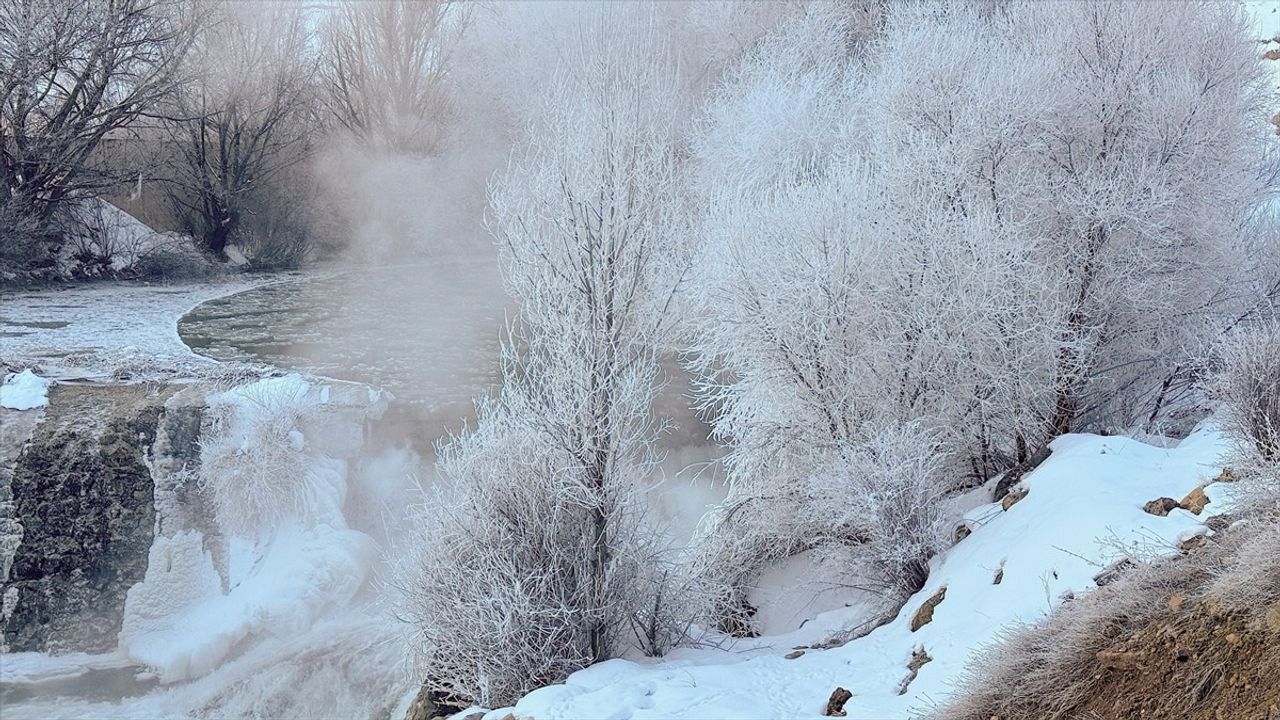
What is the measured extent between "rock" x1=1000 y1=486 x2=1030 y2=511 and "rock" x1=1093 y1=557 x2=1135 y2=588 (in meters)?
2.75

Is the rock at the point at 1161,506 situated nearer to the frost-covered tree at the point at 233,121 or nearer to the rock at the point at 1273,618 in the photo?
the rock at the point at 1273,618

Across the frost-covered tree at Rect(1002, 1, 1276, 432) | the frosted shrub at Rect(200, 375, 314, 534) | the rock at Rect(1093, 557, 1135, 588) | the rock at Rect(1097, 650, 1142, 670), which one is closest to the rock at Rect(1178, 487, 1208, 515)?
the rock at Rect(1093, 557, 1135, 588)

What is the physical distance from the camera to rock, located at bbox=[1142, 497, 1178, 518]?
7.55 m

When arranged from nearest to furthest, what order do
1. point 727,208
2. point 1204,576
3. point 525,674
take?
point 1204,576, point 525,674, point 727,208

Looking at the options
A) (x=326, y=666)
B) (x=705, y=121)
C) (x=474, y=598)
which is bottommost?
(x=326, y=666)

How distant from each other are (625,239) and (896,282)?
402cm

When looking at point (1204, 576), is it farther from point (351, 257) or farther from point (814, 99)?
point (351, 257)

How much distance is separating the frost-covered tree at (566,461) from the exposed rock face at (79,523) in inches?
181

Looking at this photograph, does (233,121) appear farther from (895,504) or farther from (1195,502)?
(1195,502)

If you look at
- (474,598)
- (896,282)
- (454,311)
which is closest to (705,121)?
(454,311)

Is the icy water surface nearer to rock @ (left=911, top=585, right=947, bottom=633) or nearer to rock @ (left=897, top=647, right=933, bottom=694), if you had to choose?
rock @ (left=911, top=585, right=947, bottom=633)

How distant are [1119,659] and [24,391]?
1253 cm

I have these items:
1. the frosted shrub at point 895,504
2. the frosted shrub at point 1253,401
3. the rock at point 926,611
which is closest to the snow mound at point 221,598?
the frosted shrub at point 895,504

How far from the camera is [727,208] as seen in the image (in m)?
13.6
